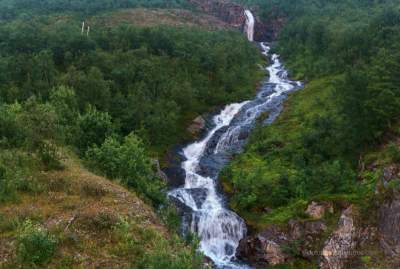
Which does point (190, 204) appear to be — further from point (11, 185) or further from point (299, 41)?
point (299, 41)

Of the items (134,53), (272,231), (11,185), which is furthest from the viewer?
(134,53)

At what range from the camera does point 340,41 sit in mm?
65438

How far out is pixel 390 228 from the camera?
2972cm

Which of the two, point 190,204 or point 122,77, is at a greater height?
point 122,77

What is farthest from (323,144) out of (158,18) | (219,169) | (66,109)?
(158,18)

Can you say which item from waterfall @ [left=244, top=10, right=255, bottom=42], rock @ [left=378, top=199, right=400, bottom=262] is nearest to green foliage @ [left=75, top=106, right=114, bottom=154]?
rock @ [left=378, top=199, right=400, bottom=262]

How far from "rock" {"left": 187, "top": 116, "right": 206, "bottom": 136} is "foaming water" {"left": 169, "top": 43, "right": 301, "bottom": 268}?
997mm

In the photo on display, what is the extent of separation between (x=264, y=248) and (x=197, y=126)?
76.3 feet

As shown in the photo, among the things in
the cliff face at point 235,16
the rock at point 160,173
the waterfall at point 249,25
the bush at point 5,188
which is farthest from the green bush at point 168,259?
the cliff face at point 235,16

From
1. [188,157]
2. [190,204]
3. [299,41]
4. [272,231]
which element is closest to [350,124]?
[272,231]

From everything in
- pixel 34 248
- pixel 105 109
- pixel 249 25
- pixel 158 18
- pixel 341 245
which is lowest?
pixel 341 245

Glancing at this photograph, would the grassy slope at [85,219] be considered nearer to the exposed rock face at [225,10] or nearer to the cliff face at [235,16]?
the cliff face at [235,16]

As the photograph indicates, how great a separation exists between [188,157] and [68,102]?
12312 mm

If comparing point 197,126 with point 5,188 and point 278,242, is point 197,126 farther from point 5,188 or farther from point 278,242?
point 5,188
